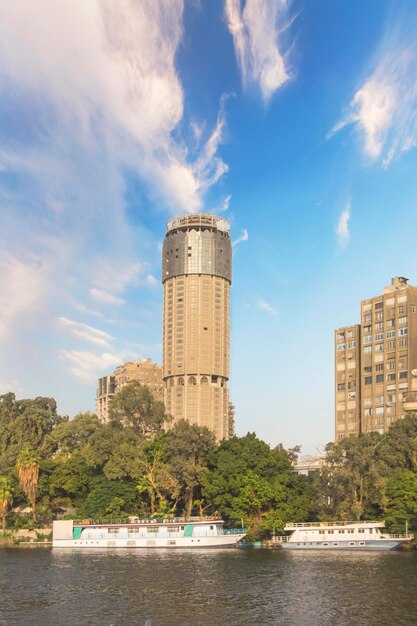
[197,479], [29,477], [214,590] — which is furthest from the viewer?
[29,477]

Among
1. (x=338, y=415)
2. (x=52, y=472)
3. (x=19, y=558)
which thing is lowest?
(x=19, y=558)

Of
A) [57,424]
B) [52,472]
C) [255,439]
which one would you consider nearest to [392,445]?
[255,439]

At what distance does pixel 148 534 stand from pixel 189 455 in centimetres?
1375

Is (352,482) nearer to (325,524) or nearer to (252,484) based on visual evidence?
(325,524)

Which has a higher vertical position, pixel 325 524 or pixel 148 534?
pixel 325 524

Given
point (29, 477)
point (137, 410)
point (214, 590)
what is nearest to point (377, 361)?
point (137, 410)

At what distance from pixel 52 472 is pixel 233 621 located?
87.4 meters

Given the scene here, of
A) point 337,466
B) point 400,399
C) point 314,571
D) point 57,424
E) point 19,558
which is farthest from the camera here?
point 400,399

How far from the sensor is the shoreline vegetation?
341 feet

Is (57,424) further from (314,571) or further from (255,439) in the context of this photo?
(314,571)

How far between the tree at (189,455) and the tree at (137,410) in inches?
857

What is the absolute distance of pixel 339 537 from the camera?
101250mm

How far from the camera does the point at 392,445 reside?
110 meters

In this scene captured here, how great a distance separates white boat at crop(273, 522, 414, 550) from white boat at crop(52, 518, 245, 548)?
7966 mm
